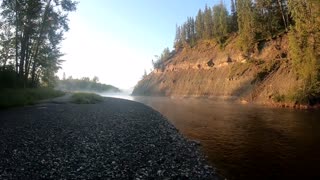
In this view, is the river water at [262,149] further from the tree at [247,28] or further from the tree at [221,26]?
the tree at [221,26]

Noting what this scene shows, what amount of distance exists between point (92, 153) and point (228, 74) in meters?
83.7

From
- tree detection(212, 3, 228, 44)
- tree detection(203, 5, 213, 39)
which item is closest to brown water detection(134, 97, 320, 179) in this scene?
tree detection(212, 3, 228, 44)

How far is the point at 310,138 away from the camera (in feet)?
72.6

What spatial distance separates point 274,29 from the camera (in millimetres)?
82875

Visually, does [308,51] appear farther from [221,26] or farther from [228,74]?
[221,26]

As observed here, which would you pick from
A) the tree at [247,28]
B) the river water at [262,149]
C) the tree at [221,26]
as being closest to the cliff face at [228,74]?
the tree at [247,28]

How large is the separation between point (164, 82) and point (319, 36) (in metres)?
102

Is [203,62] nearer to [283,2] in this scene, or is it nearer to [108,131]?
[283,2]

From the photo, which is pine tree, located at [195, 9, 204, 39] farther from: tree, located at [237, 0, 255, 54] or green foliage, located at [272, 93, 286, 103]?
A: green foliage, located at [272, 93, 286, 103]

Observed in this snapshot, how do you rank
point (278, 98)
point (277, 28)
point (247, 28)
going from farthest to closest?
point (247, 28), point (277, 28), point (278, 98)

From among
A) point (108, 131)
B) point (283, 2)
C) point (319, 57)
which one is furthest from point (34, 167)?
point (283, 2)

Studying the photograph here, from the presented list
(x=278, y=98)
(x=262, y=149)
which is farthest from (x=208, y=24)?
(x=262, y=149)

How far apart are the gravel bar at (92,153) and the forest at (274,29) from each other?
37192 millimetres

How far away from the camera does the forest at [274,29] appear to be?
48844 millimetres
